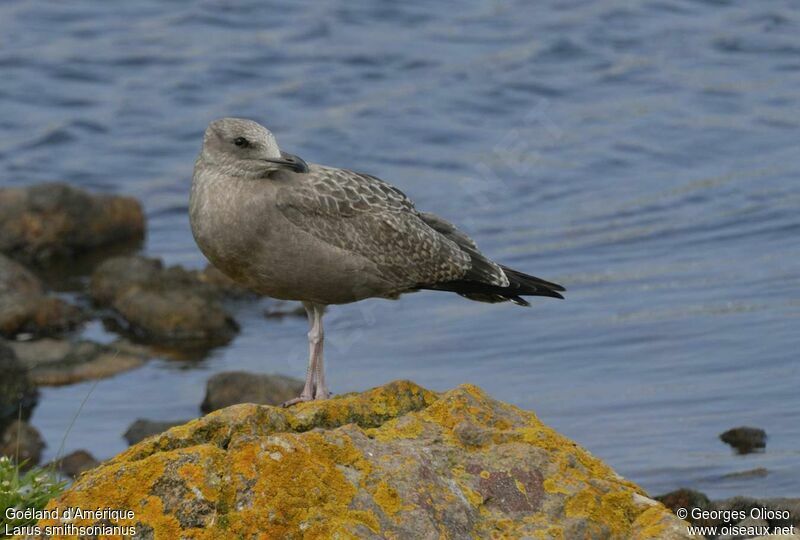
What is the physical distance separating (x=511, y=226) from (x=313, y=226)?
342 inches

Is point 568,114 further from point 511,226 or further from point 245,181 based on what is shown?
point 245,181

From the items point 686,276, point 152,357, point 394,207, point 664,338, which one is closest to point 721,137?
point 686,276

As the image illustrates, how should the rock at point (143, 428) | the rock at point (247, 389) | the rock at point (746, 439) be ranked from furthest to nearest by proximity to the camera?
the rock at point (247, 389), the rock at point (143, 428), the rock at point (746, 439)

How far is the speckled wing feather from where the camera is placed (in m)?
7.48

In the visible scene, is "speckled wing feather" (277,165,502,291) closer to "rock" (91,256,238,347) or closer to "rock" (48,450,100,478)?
"rock" (48,450,100,478)

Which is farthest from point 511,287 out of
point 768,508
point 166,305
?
point 166,305

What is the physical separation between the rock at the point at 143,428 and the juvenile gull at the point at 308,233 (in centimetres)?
291

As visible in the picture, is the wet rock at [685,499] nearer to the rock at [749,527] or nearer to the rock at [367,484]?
the rock at [749,527]

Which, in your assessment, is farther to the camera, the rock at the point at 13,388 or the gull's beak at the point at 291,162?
the rock at the point at 13,388

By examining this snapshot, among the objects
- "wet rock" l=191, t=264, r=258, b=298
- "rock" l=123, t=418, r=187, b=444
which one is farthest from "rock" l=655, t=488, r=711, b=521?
"wet rock" l=191, t=264, r=258, b=298

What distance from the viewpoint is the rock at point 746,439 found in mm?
9250

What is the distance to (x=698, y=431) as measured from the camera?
31.5ft

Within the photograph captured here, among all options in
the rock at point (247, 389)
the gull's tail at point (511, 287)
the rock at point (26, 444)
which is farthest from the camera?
the rock at point (247, 389)

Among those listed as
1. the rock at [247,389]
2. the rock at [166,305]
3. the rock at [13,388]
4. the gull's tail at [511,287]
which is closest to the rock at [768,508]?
the gull's tail at [511,287]
